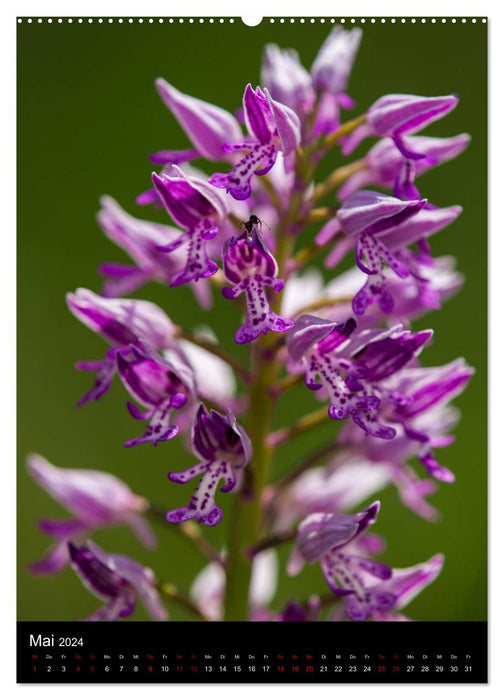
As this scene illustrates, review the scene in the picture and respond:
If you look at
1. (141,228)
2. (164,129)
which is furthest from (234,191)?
(164,129)

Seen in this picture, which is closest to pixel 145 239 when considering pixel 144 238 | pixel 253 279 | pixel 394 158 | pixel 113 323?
Result: pixel 144 238

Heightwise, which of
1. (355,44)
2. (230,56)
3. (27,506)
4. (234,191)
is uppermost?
(230,56)

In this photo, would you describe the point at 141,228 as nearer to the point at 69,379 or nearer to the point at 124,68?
the point at 124,68

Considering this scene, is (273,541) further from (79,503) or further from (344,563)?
(79,503)

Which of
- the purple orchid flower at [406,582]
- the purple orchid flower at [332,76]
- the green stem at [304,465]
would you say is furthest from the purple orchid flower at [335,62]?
the purple orchid flower at [406,582]

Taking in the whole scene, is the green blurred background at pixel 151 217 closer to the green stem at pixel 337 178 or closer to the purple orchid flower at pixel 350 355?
the green stem at pixel 337 178

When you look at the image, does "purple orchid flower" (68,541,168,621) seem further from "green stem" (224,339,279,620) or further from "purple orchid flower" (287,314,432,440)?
"purple orchid flower" (287,314,432,440)
